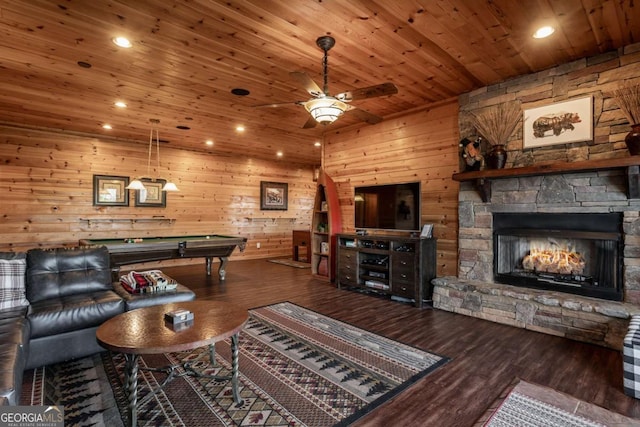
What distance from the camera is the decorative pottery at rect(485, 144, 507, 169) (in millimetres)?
3785

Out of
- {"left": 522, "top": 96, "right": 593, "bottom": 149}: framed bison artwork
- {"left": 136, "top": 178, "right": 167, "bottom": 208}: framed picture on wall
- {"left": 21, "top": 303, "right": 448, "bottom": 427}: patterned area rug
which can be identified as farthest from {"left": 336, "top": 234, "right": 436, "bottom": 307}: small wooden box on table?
{"left": 136, "top": 178, "right": 167, "bottom": 208}: framed picture on wall

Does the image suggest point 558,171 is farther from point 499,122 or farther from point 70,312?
point 70,312

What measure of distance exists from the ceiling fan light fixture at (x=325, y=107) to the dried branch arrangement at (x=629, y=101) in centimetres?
262

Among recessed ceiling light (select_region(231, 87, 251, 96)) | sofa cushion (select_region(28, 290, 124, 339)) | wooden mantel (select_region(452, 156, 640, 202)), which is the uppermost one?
recessed ceiling light (select_region(231, 87, 251, 96))

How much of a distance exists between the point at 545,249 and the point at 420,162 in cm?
196

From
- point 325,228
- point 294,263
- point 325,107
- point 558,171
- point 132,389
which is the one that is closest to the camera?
point 132,389

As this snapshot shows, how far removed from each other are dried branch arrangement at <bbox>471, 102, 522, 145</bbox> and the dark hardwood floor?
217 cm

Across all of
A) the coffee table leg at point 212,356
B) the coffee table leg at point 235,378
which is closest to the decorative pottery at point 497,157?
the coffee table leg at point 235,378

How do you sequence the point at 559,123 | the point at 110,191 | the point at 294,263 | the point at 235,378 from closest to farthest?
1. the point at 235,378
2. the point at 559,123
3. the point at 110,191
4. the point at 294,263

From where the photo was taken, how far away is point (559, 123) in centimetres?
355

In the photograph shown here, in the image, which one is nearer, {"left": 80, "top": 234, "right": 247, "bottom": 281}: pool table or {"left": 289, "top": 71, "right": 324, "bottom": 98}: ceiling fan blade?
{"left": 289, "top": 71, "right": 324, "bottom": 98}: ceiling fan blade

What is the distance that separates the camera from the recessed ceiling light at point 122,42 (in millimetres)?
2964

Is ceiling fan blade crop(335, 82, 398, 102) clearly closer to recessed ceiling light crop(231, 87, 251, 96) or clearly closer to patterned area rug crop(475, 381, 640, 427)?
recessed ceiling light crop(231, 87, 251, 96)

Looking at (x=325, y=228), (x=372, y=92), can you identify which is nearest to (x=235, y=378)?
(x=372, y=92)
